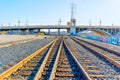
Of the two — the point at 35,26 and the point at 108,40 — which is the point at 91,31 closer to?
the point at 35,26

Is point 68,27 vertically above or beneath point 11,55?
above

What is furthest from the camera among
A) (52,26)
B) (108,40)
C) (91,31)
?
(52,26)

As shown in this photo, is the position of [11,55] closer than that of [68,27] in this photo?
Yes

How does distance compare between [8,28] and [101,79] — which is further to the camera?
[8,28]

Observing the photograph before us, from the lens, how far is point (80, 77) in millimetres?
9570

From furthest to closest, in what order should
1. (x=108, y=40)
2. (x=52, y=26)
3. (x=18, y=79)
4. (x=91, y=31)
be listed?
1. (x=52, y=26)
2. (x=91, y=31)
3. (x=108, y=40)
4. (x=18, y=79)

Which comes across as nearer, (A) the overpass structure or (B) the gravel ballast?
(B) the gravel ballast

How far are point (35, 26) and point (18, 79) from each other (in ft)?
472

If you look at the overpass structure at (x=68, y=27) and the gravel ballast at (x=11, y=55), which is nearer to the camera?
the gravel ballast at (x=11, y=55)

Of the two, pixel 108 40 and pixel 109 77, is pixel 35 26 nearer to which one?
pixel 108 40

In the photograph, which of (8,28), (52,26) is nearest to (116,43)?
(52,26)

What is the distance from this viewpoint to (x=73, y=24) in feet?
492

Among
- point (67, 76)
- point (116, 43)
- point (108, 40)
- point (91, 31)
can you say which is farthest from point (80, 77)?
point (91, 31)

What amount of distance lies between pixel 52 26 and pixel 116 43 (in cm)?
11013
